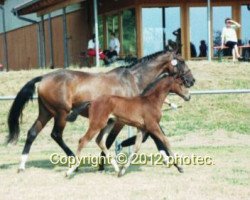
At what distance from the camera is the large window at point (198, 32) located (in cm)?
2419

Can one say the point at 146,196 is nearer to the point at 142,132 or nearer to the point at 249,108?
the point at 142,132

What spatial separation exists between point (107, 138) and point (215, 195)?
8.90 ft

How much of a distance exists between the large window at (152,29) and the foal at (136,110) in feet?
47.0

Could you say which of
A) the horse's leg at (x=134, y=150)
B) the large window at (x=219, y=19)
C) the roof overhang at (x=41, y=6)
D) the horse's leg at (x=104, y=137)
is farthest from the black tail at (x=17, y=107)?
the large window at (x=219, y=19)

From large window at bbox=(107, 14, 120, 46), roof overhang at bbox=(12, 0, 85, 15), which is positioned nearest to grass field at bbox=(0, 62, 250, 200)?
roof overhang at bbox=(12, 0, 85, 15)

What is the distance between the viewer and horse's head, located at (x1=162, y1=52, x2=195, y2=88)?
9789 millimetres

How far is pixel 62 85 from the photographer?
33.0 ft

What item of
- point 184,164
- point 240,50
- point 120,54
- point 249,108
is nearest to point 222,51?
point 240,50

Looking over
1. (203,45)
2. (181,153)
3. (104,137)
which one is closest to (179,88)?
(104,137)

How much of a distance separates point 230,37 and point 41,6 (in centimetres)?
874

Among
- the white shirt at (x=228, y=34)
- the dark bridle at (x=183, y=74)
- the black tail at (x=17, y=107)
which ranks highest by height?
the white shirt at (x=228, y=34)

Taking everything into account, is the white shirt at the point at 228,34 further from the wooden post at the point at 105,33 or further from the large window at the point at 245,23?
the wooden post at the point at 105,33

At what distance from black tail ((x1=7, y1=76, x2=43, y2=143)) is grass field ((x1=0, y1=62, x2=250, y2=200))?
55 centimetres

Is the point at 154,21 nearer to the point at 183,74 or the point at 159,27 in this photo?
the point at 159,27
